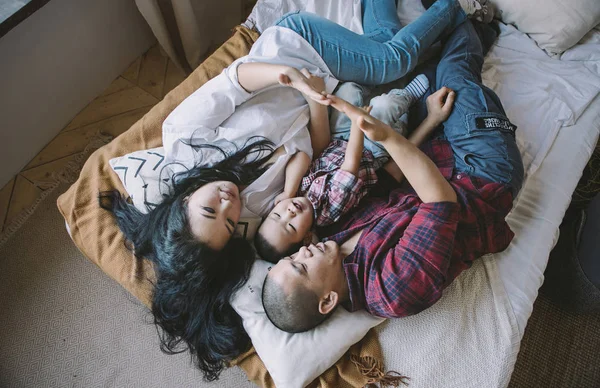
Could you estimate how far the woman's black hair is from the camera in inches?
36.8

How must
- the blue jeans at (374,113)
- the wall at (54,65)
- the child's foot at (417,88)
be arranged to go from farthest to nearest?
the wall at (54,65), the child's foot at (417,88), the blue jeans at (374,113)

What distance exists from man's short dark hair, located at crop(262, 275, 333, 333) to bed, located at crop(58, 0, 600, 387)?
0.54 feet

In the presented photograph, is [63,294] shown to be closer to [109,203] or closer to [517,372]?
[109,203]

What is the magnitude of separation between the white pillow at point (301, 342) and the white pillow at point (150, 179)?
0.18 metres

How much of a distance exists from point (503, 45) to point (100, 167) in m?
1.27

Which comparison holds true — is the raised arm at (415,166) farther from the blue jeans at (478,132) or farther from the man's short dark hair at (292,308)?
the man's short dark hair at (292,308)

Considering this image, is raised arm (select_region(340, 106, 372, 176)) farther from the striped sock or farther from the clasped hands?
the striped sock

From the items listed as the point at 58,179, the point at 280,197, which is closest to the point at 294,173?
the point at 280,197

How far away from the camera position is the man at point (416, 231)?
875 mm

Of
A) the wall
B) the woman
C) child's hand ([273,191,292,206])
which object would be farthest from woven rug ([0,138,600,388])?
child's hand ([273,191,292,206])

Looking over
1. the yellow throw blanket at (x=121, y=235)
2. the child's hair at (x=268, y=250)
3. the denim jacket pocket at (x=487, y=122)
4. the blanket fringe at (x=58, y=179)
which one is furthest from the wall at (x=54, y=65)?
the denim jacket pocket at (x=487, y=122)

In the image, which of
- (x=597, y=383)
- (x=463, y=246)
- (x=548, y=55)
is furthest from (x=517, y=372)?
(x=548, y=55)

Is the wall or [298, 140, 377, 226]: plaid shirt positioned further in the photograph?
the wall

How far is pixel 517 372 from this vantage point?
3.92ft
